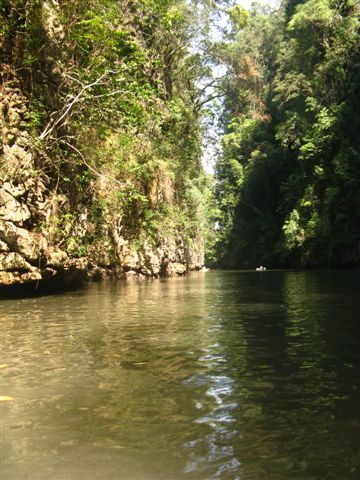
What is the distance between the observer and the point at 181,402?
321 centimetres

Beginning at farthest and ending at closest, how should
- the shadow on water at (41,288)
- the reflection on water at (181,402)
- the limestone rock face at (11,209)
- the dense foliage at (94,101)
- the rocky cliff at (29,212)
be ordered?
1. the shadow on water at (41,288)
2. the dense foliage at (94,101)
3. the rocky cliff at (29,212)
4. the limestone rock face at (11,209)
5. the reflection on water at (181,402)

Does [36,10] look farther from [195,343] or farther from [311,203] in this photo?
[311,203]

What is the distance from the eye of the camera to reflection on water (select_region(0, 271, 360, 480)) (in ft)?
7.43

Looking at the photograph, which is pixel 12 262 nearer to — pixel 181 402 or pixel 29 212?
pixel 29 212

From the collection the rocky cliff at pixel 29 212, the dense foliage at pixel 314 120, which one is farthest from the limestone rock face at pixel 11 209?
the dense foliage at pixel 314 120

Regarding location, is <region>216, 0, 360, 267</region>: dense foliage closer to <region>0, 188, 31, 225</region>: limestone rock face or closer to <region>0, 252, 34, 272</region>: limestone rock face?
<region>0, 188, 31, 225</region>: limestone rock face

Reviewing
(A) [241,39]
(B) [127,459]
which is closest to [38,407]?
(B) [127,459]

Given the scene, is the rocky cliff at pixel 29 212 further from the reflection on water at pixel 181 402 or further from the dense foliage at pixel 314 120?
the dense foliage at pixel 314 120

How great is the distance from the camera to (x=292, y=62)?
39031mm

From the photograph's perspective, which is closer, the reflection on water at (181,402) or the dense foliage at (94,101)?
the reflection on water at (181,402)

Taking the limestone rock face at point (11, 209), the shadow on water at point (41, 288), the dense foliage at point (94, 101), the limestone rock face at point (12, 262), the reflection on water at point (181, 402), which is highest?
the dense foliage at point (94, 101)

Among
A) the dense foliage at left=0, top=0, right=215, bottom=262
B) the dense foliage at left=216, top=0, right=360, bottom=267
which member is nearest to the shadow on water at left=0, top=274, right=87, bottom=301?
the dense foliage at left=0, top=0, right=215, bottom=262

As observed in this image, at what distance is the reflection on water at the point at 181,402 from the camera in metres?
2.27

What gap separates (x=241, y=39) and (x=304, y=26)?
10.2 metres
